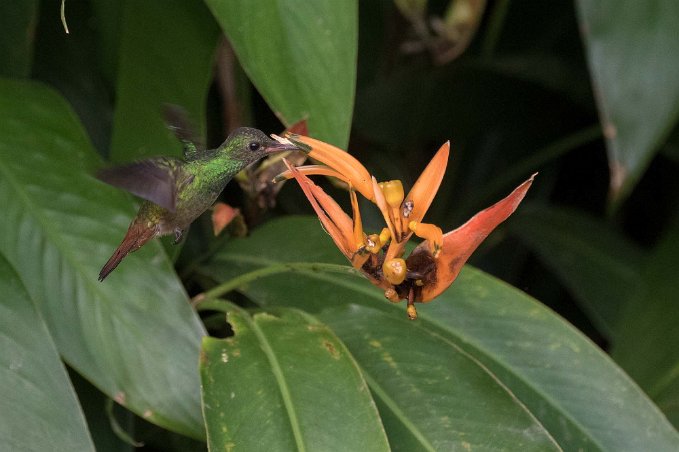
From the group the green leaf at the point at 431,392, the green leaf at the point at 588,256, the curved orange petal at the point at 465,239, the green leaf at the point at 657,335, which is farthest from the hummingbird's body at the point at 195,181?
the green leaf at the point at 588,256

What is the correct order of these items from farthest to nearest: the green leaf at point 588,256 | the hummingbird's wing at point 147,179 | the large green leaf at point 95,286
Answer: the green leaf at point 588,256
the large green leaf at point 95,286
the hummingbird's wing at point 147,179

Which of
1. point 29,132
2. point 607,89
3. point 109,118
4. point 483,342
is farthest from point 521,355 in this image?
point 109,118

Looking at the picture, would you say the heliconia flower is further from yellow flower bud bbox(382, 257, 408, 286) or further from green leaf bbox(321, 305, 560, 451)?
green leaf bbox(321, 305, 560, 451)

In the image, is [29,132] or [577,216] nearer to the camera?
[29,132]

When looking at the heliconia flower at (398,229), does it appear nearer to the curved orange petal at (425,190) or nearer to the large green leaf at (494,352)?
the curved orange petal at (425,190)

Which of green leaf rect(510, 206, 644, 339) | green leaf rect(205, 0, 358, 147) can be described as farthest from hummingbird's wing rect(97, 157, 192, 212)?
green leaf rect(510, 206, 644, 339)

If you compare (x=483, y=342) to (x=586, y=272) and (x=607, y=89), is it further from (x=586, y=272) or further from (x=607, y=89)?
(x=586, y=272)
